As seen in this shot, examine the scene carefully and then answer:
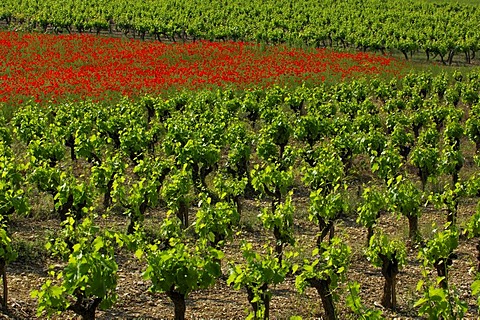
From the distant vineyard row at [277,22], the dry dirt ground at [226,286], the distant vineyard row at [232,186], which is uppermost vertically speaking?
the distant vineyard row at [277,22]

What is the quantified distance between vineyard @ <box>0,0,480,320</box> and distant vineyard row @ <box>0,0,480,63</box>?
7.83 metres

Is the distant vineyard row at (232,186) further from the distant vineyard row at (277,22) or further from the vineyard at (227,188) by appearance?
the distant vineyard row at (277,22)

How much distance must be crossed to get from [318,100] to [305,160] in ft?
20.8

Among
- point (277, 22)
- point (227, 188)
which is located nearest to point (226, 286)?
point (227, 188)

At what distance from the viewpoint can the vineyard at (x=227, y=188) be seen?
9.01 m

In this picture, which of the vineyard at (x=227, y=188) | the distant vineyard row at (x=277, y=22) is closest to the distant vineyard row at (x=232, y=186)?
the vineyard at (x=227, y=188)

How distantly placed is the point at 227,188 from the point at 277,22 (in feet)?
120

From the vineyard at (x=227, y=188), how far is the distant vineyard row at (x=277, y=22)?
25.7 ft

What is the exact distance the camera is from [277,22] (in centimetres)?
4731

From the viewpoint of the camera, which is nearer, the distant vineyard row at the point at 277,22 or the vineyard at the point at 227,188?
the vineyard at the point at 227,188

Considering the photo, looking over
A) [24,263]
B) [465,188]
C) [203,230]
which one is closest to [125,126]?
[24,263]

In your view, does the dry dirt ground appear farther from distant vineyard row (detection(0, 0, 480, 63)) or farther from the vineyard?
distant vineyard row (detection(0, 0, 480, 63))

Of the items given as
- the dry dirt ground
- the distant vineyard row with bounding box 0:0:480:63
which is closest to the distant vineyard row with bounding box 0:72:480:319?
the dry dirt ground

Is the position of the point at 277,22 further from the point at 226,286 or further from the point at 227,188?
the point at 226,286
